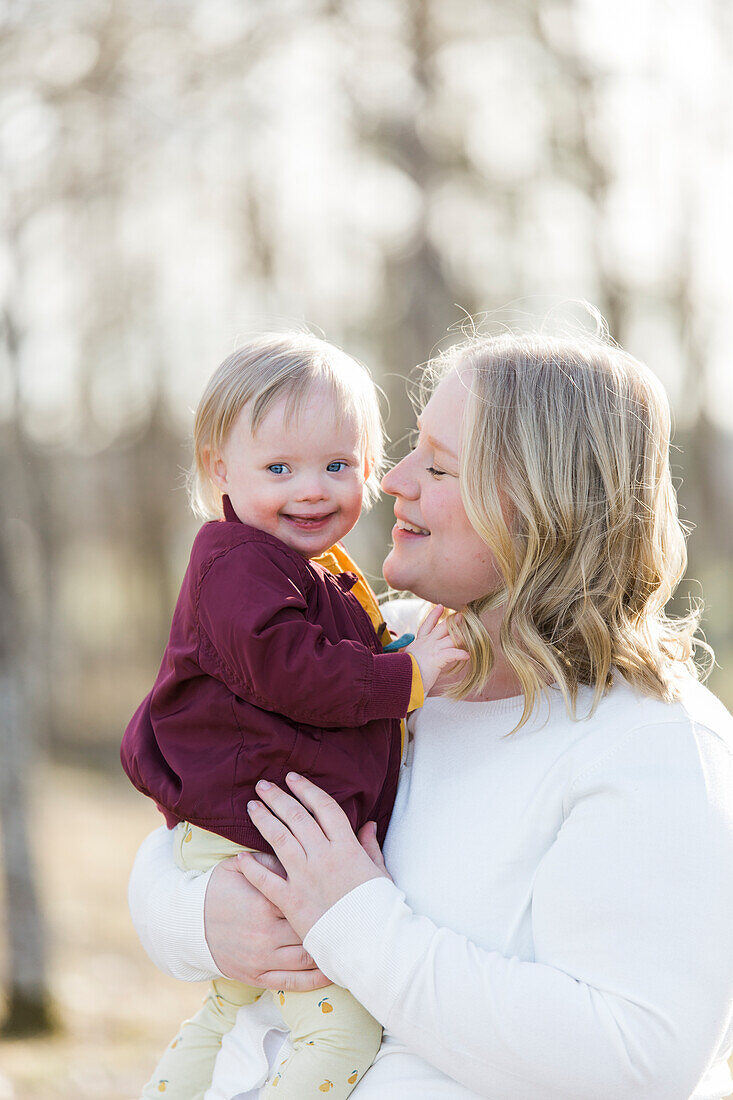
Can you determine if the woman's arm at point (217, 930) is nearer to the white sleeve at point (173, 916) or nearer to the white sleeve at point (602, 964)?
the white sleeve at point (173, 916)

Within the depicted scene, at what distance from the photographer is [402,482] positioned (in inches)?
72.9

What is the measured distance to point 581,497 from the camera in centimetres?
172

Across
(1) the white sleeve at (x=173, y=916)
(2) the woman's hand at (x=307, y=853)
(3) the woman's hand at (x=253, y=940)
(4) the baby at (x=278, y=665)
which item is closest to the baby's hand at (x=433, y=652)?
(4) the baby at (x=278, y=665)

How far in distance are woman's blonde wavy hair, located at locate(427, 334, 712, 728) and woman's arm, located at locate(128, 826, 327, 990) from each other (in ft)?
1.74

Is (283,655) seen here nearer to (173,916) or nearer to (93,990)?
(173,916)

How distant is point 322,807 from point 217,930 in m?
0.29

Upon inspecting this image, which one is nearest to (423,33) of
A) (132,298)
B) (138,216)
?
(138,216)

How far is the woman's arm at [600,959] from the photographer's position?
4.40ft

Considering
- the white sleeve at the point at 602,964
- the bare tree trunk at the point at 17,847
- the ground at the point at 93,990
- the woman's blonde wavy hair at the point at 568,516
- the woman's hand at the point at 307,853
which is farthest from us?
the bare tree trunk at the point at 17,847

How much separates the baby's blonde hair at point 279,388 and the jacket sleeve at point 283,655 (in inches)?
10.9

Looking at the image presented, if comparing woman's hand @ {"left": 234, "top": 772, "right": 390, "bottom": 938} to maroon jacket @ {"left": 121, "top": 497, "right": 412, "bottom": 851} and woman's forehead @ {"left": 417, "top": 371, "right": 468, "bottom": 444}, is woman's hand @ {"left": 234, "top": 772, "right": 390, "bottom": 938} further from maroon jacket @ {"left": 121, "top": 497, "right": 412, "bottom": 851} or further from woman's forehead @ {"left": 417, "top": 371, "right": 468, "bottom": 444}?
woman's forehead @ {"left": 417, "top": 371, "right": 468, "bottom": 444}

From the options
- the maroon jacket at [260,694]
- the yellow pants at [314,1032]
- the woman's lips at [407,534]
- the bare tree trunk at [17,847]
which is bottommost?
the bare tree trunk at [17,847]

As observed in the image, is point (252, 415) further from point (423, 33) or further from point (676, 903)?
point (423, 33)

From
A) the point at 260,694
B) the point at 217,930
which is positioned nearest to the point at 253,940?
the point at 217,930
